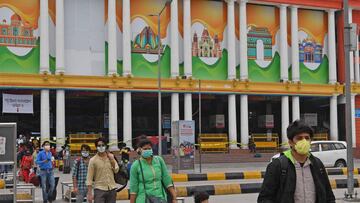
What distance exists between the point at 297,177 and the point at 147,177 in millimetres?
3112

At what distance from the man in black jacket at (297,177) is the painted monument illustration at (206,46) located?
37.7m

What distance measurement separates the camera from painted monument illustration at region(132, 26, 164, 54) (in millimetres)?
41031

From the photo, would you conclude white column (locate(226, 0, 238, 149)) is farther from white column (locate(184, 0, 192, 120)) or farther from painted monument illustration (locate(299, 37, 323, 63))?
painted monument illustration (locate(299, 37, 323, 63))

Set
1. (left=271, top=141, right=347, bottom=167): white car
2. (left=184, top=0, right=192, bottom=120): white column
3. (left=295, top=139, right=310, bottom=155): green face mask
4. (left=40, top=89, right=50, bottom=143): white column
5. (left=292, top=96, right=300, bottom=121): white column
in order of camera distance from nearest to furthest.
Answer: (left=295, top=139, right=310, bottom=155): green face mask < (left=271, top=141, right=347, bottom=167): white car < (left=40, top=89, right=50, bottom=143): white column < (left=184, top=0, right=192, bottom=120): white column < (left=292, top=96, right=300, bottom=121): white column

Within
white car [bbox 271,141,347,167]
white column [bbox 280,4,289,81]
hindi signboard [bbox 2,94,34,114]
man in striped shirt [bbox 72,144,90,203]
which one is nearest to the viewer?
man in striped shirt [bbox 72,144,90,203]

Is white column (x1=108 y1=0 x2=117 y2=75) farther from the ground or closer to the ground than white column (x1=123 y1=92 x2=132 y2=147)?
farther from the ground

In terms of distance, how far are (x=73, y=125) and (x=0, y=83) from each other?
13017mm

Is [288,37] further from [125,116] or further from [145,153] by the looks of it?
[145,153]

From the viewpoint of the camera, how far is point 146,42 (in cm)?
4131

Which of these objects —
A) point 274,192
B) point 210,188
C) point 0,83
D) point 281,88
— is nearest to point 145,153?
point 274,192

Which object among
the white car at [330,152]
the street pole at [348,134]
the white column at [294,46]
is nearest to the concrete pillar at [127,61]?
the white column at [294,46]

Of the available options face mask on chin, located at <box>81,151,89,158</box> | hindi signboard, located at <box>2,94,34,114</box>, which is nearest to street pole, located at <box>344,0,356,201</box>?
face mask on chin, located at <box>81,151,89,158</box>

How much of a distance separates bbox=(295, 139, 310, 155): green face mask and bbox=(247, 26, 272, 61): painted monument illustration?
39.8 meters

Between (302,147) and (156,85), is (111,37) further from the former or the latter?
(302,147)
